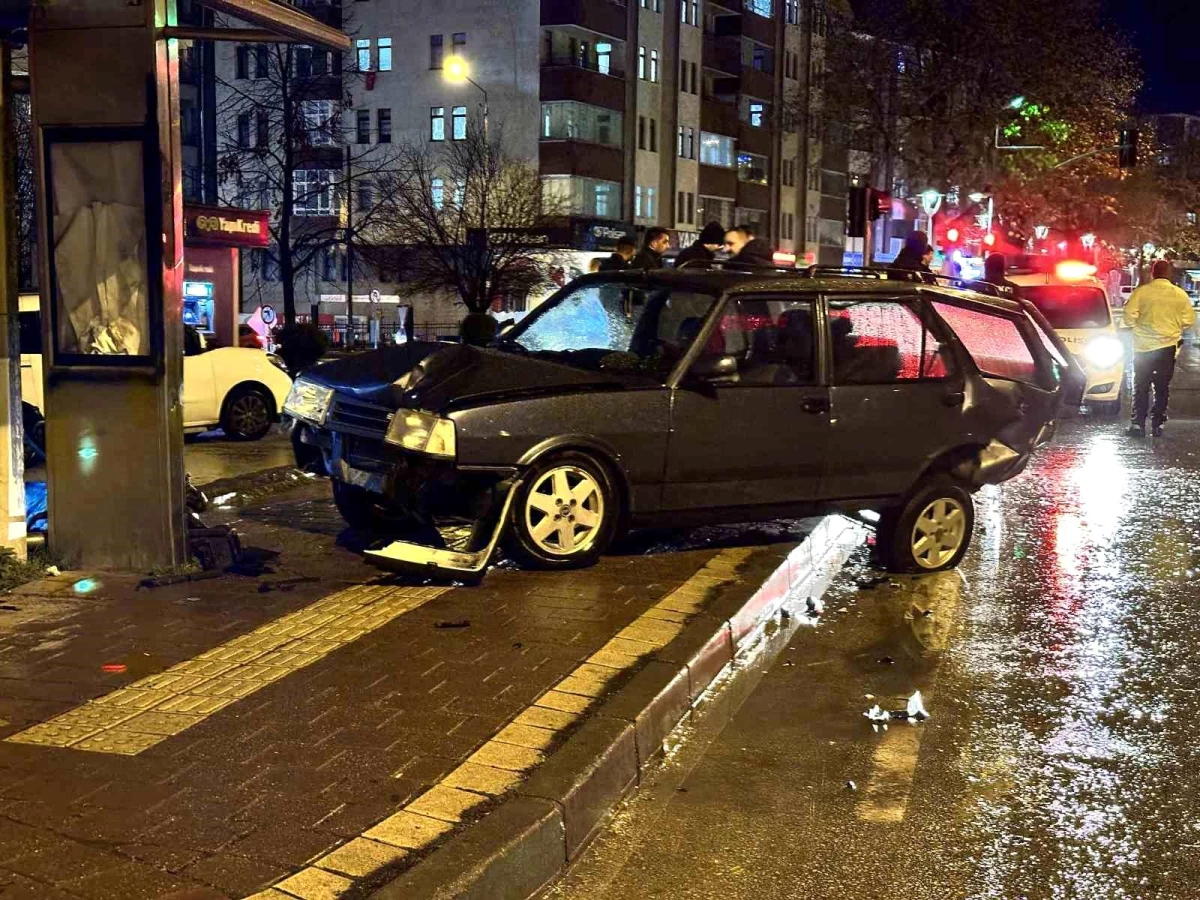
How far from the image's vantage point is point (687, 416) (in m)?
7.80

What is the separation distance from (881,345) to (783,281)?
75 cm

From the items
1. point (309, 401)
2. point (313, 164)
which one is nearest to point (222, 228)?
point (309, 401)

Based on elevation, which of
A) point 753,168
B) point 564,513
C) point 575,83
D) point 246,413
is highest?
point 575,83

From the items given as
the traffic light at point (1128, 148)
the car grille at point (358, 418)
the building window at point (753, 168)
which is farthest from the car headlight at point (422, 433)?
the building window at point (753, 168)

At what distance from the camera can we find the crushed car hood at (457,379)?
24.5 ft

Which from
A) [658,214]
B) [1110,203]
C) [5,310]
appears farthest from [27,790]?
[658,214]

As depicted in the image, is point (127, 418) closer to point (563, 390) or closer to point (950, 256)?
point (563, 390)

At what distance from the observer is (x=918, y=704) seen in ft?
19.5

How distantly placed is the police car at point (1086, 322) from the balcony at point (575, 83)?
37.3m

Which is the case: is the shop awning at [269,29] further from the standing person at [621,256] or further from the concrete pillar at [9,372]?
the standing person at [621,256]

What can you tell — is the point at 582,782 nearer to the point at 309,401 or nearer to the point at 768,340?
the point at 768,340

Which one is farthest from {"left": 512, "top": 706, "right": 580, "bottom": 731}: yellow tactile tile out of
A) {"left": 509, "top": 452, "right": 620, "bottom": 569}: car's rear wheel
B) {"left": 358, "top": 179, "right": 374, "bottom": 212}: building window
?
{"left": 358, "top": 179, "right": 374, "bottom": 212}: building window

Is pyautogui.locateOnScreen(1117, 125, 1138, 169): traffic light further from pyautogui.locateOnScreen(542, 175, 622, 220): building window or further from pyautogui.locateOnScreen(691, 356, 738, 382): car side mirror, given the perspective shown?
pyautogui.locateOnScreen(691, 356, 738, 382): car side mirror

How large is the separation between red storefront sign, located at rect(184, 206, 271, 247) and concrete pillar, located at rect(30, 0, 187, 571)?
63.7 ft
